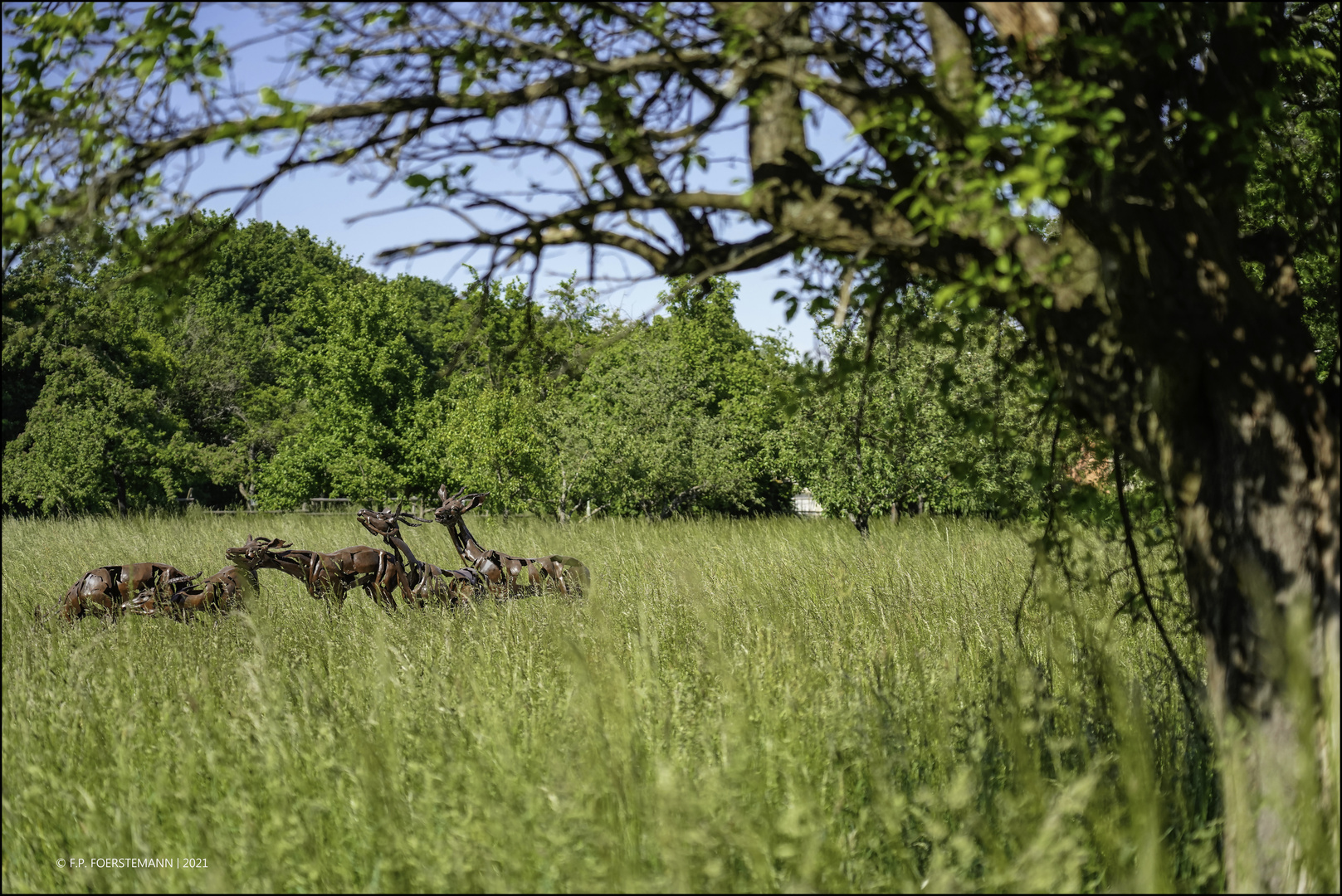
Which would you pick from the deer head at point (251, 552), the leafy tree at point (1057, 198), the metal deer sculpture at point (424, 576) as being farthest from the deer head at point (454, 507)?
the leafy tree at point (1057, 198)

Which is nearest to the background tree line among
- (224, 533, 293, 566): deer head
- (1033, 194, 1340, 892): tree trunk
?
(1033, 194, 1340, 892): tree trunk

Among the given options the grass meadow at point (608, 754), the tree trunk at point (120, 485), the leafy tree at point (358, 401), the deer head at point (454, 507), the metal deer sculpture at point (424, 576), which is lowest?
the grass meadow at point (608, 754)

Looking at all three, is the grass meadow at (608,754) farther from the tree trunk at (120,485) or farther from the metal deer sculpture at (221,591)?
the tree trunk at (120,485)

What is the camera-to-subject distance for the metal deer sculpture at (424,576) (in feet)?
23.8

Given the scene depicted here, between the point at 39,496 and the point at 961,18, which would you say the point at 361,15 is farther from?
the point at 39,496

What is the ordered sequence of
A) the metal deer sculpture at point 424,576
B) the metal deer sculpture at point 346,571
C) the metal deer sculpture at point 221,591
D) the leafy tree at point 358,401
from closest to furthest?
the metal deer sculpture at point 221,591
the metal deer sculpture at point 346,571
the metal deer sculpture at point 424,576
the leafy tree at point 358,401

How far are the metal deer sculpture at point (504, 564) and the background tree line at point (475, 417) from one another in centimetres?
125

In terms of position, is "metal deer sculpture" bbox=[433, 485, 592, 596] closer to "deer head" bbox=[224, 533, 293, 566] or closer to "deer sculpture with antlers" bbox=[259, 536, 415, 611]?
"deer sculpture with antlers" bbox=[259, 536, 415, 611]

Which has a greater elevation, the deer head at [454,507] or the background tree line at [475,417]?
the background tree line at [475,417]

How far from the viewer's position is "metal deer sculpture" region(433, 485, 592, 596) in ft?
25.2

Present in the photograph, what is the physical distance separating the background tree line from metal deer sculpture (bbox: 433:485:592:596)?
1253 mm

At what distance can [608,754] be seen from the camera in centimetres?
327

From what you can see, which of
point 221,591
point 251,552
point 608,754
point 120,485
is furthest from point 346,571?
point 120,485

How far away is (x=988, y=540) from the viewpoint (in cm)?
1051
